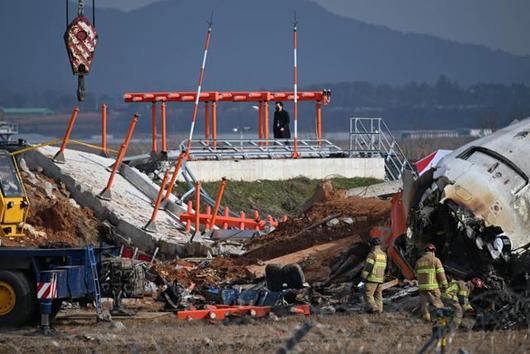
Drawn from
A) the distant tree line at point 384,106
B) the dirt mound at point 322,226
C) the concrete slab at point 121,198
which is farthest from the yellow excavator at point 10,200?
the distant tree line at point 384,106

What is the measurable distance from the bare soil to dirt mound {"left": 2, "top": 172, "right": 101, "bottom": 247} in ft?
20.7

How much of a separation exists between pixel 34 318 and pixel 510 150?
821cm

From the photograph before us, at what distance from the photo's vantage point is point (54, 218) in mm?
27562

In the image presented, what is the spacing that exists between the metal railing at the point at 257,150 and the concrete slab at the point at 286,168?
63 centimetres

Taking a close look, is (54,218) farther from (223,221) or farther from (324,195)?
(324,195)

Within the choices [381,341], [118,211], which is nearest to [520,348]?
[381,341]

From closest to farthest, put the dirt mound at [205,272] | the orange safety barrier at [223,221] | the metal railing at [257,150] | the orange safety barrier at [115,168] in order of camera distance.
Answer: the dirt mound at [205,272] < the orange safety barrier at [115,168] < the orange safety barrier at [223,221] < the metal railing at [257,150]

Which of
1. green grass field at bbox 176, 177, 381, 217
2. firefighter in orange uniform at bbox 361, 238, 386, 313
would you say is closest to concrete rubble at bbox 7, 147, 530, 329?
firefighter in orange uniform at bbox 361, 238, 386, 313

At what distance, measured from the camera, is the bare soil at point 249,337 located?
16891 mm

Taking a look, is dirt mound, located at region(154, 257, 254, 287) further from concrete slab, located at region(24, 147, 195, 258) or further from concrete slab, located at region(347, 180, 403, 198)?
concrete slab, located at region(347, 180, 403, 198)

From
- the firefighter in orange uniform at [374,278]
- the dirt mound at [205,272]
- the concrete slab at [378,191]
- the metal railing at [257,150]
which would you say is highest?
the metal railing at [257,150]

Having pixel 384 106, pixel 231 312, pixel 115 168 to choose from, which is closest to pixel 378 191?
pixel 115 168

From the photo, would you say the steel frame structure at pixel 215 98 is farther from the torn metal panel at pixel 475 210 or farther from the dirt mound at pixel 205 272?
the torn metal panel at pixel 475 210

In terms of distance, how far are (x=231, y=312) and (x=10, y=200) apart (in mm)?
3786
